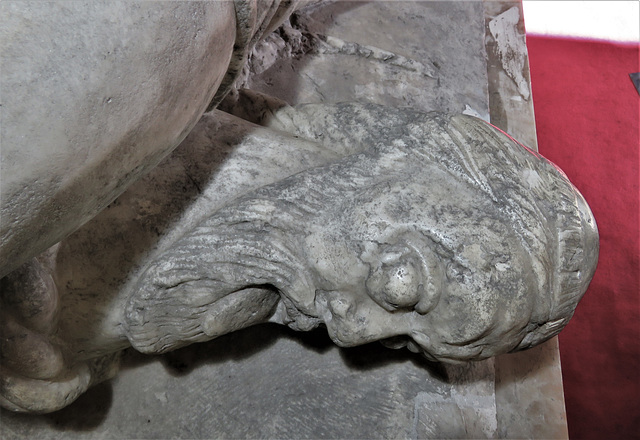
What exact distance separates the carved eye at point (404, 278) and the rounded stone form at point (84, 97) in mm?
370

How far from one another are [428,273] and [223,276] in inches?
13.0

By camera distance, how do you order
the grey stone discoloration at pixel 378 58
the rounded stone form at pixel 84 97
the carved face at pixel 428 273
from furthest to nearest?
1. the grey stone discoloration at pixel 378 58
2. the carved face at pixel 428 273
3. the rounded stone form at pixel 84 97

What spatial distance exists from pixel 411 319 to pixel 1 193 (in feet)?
2.05

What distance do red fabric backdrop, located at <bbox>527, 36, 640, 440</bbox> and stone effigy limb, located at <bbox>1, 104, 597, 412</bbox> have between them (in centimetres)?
98

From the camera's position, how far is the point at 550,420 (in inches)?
56.9

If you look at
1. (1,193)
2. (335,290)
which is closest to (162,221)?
(335,290)

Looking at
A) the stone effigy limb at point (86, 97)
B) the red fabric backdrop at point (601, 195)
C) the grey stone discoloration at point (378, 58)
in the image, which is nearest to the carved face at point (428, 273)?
the stone effigy limb at point (86, 97)

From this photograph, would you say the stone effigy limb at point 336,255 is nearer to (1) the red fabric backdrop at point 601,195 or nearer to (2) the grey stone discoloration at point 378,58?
(2) the grey stone discoloration at point 378,58

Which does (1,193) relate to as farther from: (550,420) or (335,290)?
(550,420)

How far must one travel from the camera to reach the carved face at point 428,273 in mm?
886

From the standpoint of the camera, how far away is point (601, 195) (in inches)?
82.4

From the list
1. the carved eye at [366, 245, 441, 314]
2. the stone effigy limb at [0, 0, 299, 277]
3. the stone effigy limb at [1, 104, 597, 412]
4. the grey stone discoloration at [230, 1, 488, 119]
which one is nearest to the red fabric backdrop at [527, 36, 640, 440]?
the grey stone discoloration at [230, 1, 488, 119]

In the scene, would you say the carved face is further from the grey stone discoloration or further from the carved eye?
the grey stone discoloration


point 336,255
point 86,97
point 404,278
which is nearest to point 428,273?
point 404,278
